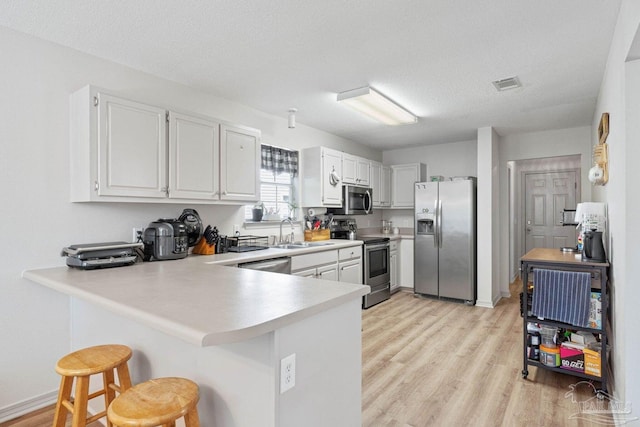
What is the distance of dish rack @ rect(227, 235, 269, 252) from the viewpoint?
338 cm

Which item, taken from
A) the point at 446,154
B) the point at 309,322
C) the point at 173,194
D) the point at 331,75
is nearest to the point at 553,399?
the point at 309,322

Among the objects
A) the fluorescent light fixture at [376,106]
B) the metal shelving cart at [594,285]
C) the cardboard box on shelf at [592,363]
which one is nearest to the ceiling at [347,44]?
the fluorescent light fixture at [376,106]

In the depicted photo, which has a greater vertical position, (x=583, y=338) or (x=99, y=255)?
(x=99, y=255)

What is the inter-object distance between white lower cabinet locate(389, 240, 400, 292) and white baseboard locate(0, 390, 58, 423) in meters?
4.17

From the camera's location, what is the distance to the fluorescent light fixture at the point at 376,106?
3232 mm

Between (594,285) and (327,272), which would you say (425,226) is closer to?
(327,272)

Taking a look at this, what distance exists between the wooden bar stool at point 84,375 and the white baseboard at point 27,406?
0.85m

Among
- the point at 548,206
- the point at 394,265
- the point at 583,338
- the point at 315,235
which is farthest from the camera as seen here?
the point at 548,206

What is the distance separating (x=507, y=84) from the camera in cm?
312

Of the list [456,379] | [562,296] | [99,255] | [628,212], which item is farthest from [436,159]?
[99,255]

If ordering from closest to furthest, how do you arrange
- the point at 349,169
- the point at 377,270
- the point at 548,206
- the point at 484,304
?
the point at 484,304, the point at 377,270, the point at 349,169, the point at 548,206

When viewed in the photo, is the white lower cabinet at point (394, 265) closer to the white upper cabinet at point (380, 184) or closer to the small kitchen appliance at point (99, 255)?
the white upper cabinet at point (380, 184)

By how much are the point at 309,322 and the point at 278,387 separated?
251 millimetres

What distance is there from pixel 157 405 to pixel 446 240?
14.7 ft
